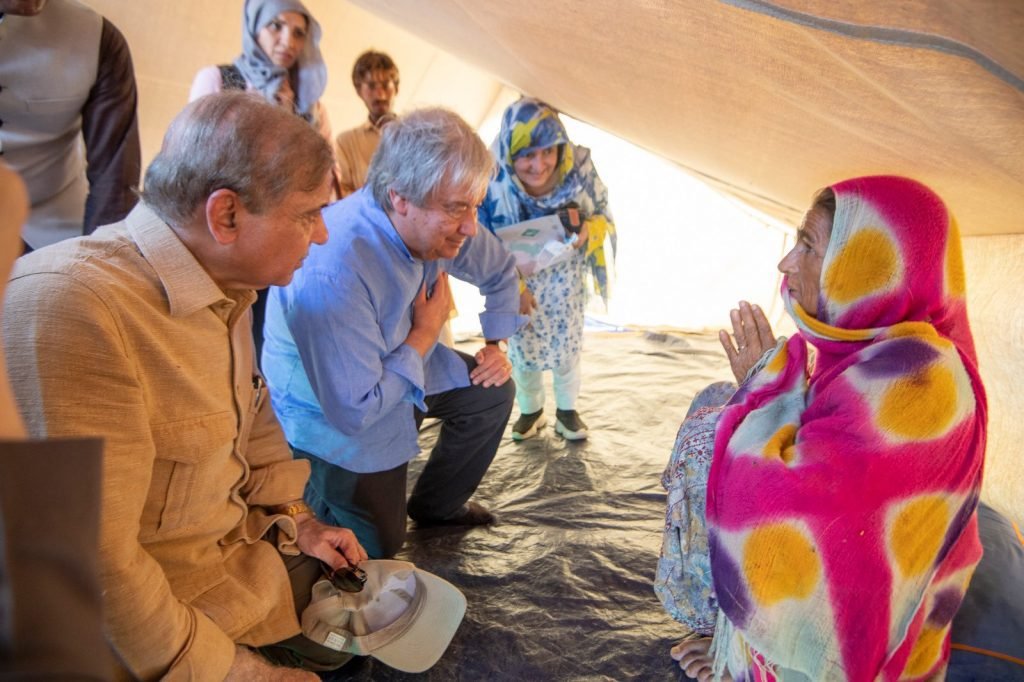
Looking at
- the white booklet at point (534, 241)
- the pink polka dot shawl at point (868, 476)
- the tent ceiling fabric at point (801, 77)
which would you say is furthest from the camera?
the white booklet at point (534, 241)

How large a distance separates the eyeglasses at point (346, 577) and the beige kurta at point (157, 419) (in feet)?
0.36

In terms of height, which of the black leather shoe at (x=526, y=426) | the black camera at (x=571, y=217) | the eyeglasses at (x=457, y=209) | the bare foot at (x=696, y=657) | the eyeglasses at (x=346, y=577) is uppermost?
the eyeglasses at (x=457, y=209)

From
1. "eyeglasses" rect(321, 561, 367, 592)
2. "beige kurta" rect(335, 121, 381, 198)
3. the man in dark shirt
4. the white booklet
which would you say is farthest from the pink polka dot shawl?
"beige kurta" rect(335, 121, 381, 198)

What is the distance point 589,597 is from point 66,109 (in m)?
1.85

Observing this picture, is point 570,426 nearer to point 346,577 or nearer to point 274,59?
point 346,577

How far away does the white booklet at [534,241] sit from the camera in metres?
2.54

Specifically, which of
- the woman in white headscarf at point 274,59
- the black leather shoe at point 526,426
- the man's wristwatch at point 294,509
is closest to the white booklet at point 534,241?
the black leather shoe at point 526,426

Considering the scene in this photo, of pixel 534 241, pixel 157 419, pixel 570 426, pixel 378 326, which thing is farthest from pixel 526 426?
pixel 157 419

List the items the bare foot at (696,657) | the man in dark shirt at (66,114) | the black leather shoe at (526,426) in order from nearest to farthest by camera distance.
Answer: the bare foot at (696,657)
the man in dark shirt at (66,114)
the black leather shoe at (526,426)

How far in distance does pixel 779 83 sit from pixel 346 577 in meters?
1.31

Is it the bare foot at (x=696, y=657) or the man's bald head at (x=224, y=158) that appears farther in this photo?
the bare foot at (x=696, y=657)

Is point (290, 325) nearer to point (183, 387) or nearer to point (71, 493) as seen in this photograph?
point (183, 387)

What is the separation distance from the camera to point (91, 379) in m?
0.92

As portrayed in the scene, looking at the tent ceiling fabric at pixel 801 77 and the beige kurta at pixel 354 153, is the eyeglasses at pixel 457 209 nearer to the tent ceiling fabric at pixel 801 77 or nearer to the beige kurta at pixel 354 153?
the tent ceiling fabric at pixel 801 77
